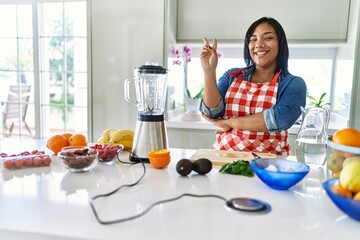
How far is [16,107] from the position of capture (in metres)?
3.36

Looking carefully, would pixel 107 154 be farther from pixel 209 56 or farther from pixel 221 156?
pixel 209 56

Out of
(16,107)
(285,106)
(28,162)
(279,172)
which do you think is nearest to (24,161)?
(28,162)

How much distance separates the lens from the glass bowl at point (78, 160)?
3.20 ft

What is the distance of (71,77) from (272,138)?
228cm

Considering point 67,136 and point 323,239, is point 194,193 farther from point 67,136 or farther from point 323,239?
point 67,136

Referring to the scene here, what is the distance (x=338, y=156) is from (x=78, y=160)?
71 centimetres

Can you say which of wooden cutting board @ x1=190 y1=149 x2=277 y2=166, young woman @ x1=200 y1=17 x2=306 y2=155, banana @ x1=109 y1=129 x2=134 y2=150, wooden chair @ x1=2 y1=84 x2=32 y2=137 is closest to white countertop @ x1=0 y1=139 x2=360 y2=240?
wooden cutting board @ x1=190 y1=149 x2=277 y2=166

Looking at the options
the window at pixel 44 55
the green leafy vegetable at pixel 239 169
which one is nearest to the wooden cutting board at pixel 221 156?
the green leafy vegetable at pixel 239 169

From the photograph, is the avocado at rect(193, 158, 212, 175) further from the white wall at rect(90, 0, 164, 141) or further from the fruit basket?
the white wall at rect(90, 0, 164, 141)

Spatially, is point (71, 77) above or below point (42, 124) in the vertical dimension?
above

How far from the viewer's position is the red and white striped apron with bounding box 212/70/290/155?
1.47 meters

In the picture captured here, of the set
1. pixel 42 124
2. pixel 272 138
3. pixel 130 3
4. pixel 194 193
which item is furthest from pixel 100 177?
pixel 42 124

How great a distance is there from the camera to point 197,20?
245cm

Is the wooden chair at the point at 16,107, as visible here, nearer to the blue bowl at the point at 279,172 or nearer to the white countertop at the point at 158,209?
the white countertop at the point at 158,209
